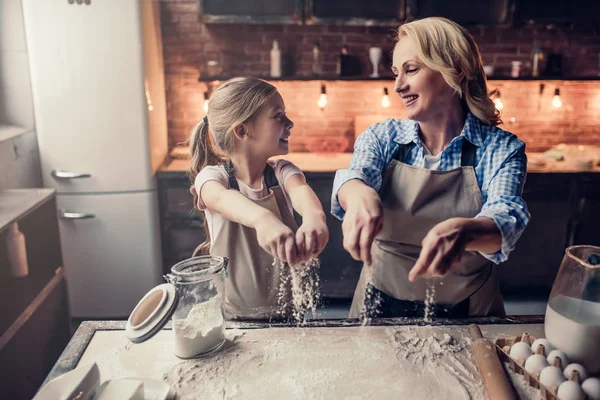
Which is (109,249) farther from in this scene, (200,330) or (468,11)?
(468,11)

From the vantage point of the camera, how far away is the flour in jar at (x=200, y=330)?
1167mm

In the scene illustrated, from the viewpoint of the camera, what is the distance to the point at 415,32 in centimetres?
128

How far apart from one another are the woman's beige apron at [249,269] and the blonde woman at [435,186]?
7.5 inches

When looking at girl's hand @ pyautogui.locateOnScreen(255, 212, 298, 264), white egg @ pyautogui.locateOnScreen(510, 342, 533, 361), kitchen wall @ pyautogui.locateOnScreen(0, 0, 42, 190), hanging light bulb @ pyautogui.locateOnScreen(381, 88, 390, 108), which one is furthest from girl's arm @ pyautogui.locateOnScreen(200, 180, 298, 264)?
hanging light bulb @ pyautogui.locateOnScreen(381, 88, 390, 108)

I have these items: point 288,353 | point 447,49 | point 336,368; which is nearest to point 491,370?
point 336,368

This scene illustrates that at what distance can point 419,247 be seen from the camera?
1497 millimetres

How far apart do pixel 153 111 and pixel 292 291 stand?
1831 millimetres

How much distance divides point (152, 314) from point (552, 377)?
0.80m

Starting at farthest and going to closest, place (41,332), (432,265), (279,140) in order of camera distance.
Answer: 1. (41,332)
2. (279,140)
3. (432,265)

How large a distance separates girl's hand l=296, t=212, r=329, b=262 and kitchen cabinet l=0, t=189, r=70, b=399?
4.28ft

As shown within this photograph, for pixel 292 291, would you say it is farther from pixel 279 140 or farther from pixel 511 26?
pixel 511 26

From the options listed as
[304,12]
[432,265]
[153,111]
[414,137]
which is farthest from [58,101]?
[432,265]

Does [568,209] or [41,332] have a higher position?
[568,209]

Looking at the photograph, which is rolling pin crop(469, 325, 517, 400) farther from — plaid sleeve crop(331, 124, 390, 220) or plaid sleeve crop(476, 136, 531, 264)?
plaid sleeve crop(331, 124, 390, 220)
